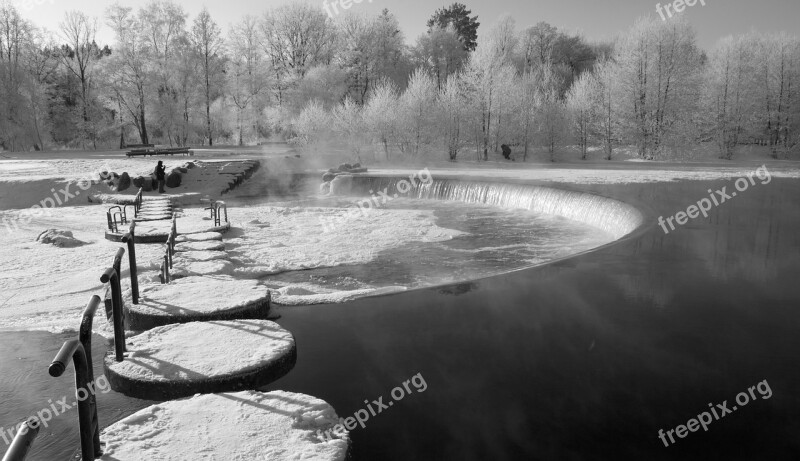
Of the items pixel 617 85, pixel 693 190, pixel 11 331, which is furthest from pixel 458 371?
pixel 617 85

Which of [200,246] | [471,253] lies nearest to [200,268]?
[200,246]

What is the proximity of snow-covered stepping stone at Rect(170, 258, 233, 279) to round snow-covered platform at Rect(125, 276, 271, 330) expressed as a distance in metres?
1.38

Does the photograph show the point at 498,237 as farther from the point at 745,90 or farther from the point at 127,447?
the point at 745,90

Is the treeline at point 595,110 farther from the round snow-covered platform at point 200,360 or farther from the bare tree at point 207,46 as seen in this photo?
the round snow-covered platform at point 200,360

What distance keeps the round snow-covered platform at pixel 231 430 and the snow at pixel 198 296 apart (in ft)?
7.90

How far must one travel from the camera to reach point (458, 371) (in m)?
5.67

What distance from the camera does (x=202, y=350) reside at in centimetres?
582

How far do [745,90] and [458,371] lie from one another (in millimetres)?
40374

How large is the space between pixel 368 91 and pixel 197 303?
4578 cm

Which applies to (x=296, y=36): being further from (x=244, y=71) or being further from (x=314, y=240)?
(x=314, y=240)

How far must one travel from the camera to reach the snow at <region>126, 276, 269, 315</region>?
711 cm

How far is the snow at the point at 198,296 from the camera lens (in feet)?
23.3

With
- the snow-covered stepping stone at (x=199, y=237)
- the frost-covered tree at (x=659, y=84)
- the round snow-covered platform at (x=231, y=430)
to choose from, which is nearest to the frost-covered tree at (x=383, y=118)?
the frost-covered tree at (x=659, y=84)

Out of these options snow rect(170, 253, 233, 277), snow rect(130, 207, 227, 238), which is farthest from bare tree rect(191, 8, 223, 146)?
snow rect(170, 253, 233, 277)
